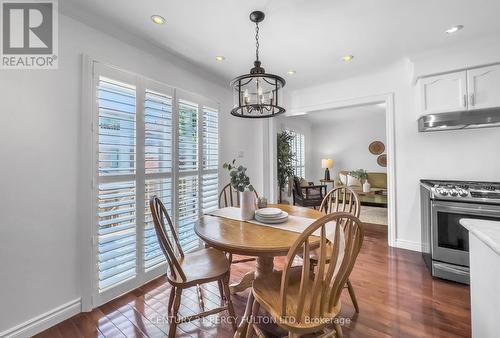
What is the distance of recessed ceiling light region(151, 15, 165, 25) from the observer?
6.32 ft

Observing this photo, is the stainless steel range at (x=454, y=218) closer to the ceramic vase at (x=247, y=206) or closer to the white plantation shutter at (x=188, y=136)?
the ceramic vase at (x=247, y=206)

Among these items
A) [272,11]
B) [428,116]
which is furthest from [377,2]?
[428,116]

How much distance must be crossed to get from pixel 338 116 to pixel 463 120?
4.04 m

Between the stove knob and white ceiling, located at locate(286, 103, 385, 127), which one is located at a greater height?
white ceiling, located at locate(286, 103, 385, 127)

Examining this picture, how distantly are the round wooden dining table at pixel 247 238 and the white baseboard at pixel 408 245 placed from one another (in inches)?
77.6

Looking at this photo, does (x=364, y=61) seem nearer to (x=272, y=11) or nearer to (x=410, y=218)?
(x=272, y=11)

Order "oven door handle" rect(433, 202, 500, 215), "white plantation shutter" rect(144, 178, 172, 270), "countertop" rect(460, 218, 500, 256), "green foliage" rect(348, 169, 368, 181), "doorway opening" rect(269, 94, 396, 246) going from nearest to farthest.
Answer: "countertop" rect(460, 218, 500, 256) < "oven door handle" rect(433, 202, 500, 215) < "white plantation shutter" rect(144, 178, 172, 270) < "doorway opening" rect(269, 94, 396, 246) < "green foliage" rect(348, 169, 368, 181)

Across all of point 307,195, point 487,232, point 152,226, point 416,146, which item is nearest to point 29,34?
point 152,226

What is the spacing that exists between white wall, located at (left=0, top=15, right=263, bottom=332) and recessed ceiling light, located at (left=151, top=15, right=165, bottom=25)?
0.49 m

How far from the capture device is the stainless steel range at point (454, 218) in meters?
2.10

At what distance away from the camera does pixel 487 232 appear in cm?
93

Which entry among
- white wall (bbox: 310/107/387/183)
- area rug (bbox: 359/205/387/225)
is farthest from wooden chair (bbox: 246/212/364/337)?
white wall (bbox: 310/107/387/183)

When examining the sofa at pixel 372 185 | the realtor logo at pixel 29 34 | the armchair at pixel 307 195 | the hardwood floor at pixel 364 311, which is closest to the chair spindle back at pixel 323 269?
the hardwood floor at pixel 364 311

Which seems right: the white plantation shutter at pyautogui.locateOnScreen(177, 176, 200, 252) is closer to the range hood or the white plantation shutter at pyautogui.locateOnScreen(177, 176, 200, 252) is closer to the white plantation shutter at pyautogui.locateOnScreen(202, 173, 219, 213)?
the white plantation shutter at pyautogui.locateOnScreen(202, 173, 219, 213)
